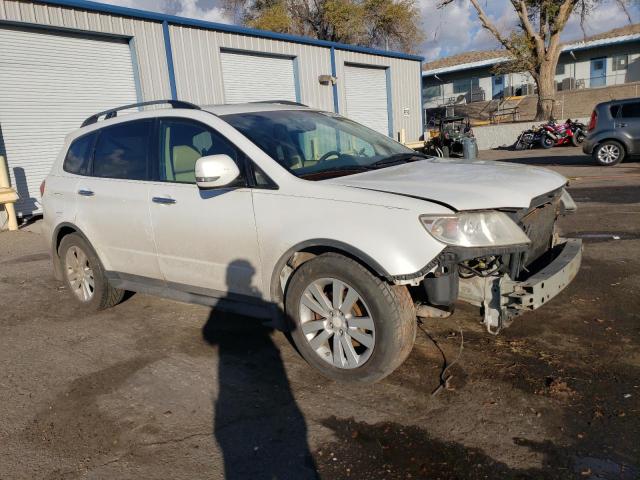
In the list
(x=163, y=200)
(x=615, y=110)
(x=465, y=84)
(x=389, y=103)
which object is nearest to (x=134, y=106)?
(x=163, y=200)

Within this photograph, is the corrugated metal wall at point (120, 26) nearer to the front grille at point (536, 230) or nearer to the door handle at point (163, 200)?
the door handle at point (163, 200)

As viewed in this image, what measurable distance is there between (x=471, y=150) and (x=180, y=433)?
672cm

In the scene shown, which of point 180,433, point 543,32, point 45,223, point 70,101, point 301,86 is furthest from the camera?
point 543,32

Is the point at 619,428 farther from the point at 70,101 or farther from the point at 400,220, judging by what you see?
the point at 70,101

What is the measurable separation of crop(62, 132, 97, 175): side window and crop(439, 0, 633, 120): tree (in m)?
28.1

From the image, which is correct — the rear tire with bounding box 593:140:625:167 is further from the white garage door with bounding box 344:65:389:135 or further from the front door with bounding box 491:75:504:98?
the front door with bounding box 491:75:504:98

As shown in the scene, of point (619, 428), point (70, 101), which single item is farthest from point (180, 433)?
point (70, 101)

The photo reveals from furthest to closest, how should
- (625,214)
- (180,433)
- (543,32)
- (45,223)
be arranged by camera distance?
(543,32) → (625,214) → (45,223) → (180,433)

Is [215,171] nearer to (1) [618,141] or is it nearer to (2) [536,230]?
(2) [536,230]

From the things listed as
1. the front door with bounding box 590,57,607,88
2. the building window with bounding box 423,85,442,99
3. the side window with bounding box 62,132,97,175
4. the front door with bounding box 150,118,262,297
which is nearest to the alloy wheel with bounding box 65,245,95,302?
the side window with bounding box 62,132,97,175

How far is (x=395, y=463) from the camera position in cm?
266

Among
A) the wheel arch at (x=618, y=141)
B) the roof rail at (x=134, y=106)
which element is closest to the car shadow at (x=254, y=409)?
the roof rail at (x=134, y=106)

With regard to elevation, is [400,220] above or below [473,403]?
above

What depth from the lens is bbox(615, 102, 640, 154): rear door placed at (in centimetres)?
1394
